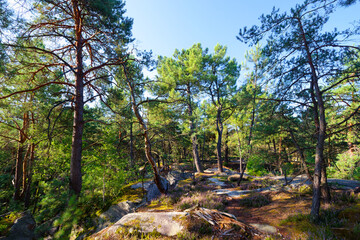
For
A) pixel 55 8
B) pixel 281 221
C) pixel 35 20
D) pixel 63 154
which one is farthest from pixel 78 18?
pixel 281 221

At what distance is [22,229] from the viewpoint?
23.1 ft

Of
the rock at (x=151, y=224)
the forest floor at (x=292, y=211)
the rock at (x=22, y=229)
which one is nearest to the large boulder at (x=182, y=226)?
the rock at (x=151, y=224)

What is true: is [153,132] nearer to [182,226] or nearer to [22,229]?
[182,226]

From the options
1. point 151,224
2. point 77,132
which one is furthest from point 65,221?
point 77,132

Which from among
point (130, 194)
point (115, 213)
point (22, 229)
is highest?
point (130, 194)

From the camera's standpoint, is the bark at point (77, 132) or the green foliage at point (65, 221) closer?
the green foliage at point (65, 221)

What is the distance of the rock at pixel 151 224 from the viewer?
3.66 metres

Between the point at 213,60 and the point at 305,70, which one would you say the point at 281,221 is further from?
the point at 213,60

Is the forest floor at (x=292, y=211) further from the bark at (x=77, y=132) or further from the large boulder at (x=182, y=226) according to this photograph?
the bark at (x=77, y=132)

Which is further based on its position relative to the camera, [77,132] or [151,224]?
[77,132]

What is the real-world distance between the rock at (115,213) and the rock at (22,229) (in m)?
3.92

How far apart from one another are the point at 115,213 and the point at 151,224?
3.75 meters

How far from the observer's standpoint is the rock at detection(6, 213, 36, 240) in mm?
6734

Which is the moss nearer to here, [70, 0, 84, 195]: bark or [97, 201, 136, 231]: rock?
[97, 201, 136, 231]: rock
